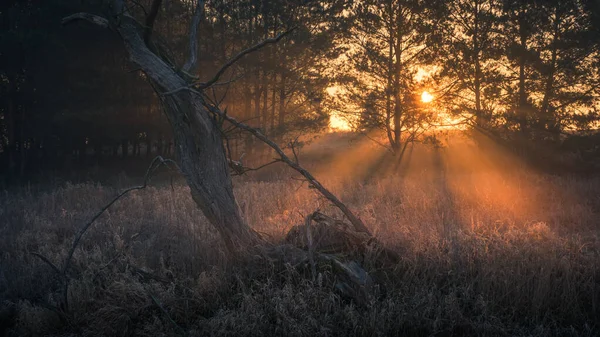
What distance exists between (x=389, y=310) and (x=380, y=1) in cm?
1599

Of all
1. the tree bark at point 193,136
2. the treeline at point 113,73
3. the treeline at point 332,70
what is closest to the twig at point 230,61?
the tree bark at point 193,136

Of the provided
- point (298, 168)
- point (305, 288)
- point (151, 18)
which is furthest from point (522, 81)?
point (151, 18)

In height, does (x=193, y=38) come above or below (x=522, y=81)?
below

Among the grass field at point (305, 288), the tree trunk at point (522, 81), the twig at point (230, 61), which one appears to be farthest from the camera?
the tree trunk at point (522, 81)

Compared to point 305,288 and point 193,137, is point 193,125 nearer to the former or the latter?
point 193,137

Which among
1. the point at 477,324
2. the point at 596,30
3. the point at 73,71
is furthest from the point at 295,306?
the point at 73,71

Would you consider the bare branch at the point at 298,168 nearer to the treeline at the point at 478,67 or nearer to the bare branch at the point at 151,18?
the bare branch at the point at 151,18

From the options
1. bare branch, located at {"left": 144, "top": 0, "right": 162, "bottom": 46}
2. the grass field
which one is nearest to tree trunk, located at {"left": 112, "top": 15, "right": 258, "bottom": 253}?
bare branch, located at {"left": 144, "top": 0, "right": 162, "bottom": 46}

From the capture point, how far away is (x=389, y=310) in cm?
391

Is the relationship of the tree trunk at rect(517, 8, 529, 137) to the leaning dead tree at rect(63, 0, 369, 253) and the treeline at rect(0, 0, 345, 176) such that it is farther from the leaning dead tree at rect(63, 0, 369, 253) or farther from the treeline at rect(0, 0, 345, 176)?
the leaning dead tree at rect(63, 0, 369, 253)

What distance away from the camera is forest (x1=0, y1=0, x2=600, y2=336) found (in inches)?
165

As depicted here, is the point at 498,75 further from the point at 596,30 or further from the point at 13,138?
the point at 13,138

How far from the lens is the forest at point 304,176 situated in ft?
13.7

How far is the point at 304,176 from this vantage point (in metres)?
5.41
